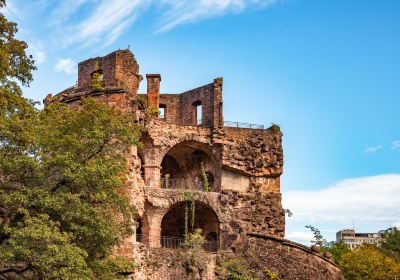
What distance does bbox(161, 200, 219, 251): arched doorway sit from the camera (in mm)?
30181

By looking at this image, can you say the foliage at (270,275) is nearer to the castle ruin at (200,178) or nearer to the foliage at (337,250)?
the castle ruin at (200,178)

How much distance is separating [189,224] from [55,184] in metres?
16.0

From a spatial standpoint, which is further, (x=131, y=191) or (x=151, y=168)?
(x=151, y=168)

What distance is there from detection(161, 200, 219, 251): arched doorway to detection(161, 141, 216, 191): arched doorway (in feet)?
3.82

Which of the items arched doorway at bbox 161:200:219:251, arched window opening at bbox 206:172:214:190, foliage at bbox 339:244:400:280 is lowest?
foliage at bbox 339:244:400:280

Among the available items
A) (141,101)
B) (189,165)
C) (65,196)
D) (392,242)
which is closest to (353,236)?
(392,242)

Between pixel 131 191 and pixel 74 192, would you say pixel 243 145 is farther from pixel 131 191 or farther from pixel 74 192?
pixel 74 192

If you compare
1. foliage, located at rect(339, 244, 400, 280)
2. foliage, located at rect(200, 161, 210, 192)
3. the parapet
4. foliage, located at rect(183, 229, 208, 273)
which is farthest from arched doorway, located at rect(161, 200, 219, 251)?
foliage, located at rect(339, 244, 400, 280)

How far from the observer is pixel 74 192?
18203mm

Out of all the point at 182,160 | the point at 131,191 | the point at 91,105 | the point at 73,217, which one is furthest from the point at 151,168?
the point at 73,217

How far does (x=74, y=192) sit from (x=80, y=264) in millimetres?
3138

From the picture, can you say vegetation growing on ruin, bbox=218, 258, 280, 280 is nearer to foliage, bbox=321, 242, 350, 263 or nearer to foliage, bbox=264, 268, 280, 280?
foliage, bbox=264, 268, 280, 280

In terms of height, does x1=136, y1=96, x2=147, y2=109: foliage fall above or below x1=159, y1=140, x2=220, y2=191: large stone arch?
above

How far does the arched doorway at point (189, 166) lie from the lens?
3200 cm
